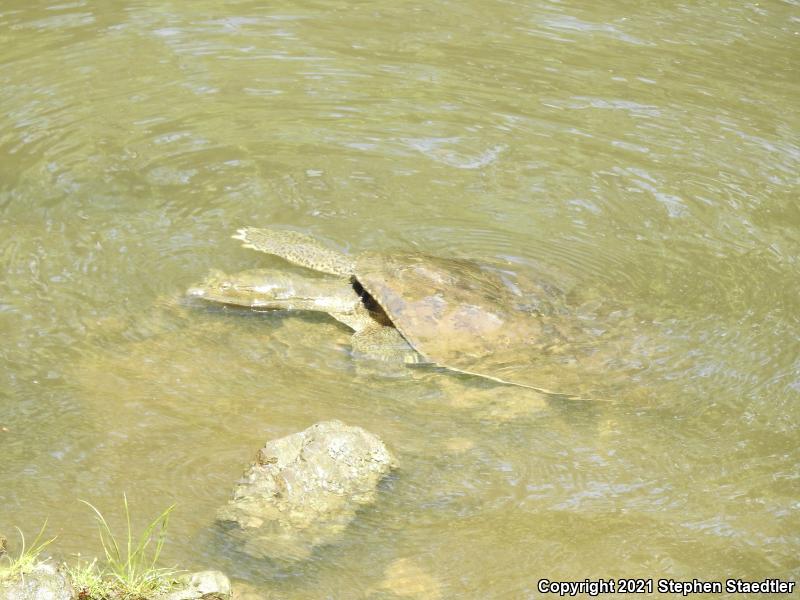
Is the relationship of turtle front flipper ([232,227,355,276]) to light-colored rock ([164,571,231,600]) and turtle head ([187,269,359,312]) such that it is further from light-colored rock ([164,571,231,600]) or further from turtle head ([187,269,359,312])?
light-colored rock ([164,571,231,600])

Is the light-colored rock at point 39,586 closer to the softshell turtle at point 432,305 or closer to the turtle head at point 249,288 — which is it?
the softshell turtle at point 432,305

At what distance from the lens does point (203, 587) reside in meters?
2.68

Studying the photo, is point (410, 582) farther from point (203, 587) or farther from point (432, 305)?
point (432, 305)

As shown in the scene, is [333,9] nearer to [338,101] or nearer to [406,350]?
[338,101]

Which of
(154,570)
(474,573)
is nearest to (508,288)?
(474,573)

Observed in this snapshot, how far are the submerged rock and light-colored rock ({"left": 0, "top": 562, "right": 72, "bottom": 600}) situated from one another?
→ 30.0 inches

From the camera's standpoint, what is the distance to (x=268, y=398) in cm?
412

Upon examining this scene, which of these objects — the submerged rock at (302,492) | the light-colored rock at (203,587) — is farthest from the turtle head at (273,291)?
the light-colored rock at (203,587)

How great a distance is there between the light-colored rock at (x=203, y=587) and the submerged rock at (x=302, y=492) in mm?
438

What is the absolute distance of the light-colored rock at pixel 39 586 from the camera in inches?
96.7

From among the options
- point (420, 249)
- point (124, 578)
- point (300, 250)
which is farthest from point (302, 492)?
point (420, 249)

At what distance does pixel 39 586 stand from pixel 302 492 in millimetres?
1043

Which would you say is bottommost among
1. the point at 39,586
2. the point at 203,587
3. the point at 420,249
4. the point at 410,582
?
the point at 410,582

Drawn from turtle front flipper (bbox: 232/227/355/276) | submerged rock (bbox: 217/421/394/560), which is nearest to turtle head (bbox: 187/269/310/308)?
turtle front flipper (bbox: 232/227/355/276)
